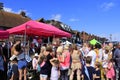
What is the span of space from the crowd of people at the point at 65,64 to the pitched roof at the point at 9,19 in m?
35.6

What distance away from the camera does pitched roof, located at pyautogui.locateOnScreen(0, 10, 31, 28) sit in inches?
1977

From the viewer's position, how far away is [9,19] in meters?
53.2

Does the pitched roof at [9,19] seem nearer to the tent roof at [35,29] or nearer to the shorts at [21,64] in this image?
the tent roof at [35,29]

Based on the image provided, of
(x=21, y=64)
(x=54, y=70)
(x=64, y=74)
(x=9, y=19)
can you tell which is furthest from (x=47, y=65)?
(x=9, y=19)

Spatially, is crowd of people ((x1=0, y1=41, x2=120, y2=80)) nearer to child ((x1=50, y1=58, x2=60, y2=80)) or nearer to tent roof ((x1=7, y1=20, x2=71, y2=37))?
child ((x1=50, y1=58, x2=60, y2=80))

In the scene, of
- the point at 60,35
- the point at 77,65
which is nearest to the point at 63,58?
the point at 77,65

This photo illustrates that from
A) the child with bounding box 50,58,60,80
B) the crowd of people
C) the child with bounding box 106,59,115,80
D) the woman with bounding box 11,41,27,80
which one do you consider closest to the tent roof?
the crowd of people

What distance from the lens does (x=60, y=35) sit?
18828 millimetres

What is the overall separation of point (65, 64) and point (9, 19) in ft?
136

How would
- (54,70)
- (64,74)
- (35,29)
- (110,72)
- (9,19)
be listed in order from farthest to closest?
1. (9,19)
2. (35,29)
3. (110,72)
4. (64,74)
5. (54,70)

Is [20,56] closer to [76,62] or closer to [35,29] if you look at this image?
[76,62]

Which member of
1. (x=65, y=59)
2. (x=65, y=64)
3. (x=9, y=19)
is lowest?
(x=65, y=64)

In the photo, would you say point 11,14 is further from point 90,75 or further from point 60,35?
point 90,75

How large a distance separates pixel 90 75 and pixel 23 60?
2.87 metres
